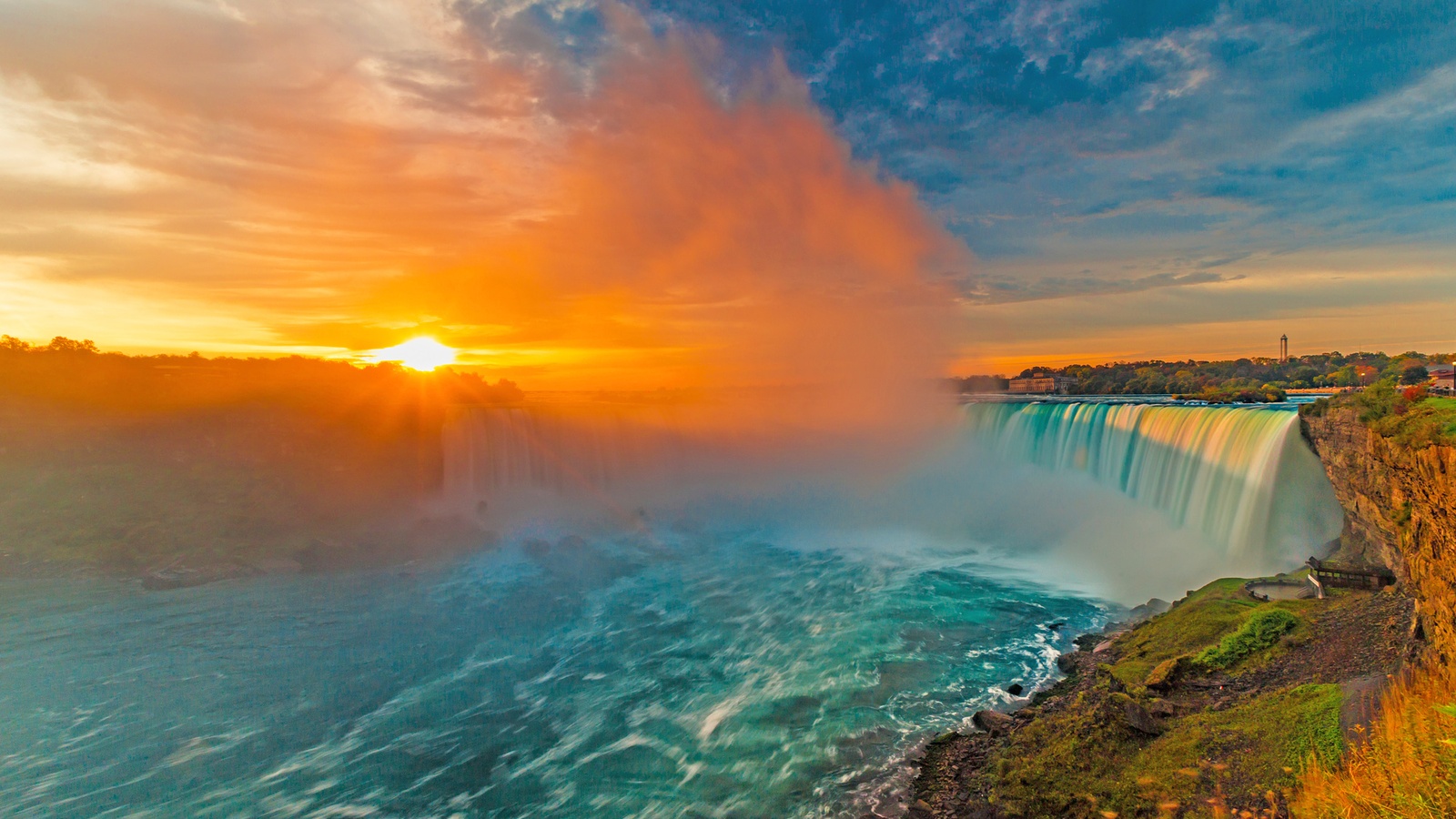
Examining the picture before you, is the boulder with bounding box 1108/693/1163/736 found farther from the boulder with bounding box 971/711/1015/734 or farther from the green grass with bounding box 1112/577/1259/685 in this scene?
the green grass with bounding box 1112/577/1259/685

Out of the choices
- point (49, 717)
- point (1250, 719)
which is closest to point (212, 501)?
point (49, 717)

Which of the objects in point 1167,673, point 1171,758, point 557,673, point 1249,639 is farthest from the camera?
point 557,673

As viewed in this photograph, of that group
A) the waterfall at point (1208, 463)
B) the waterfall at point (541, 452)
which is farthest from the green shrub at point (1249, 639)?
the waterfall at point (541, 452)

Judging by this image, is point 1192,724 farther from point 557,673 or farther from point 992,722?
point 557,673

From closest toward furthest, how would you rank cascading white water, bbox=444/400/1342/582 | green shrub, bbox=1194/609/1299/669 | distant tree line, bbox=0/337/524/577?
green shrub, bbox=1194/609/1299/669
cascading white water, bbox=444/400/1342/582
distant tree line, bbox=0/337/524/577

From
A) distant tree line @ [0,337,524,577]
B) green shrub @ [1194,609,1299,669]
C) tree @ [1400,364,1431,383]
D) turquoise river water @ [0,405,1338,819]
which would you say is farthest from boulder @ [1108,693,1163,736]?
distant tree line @ [0,337,524,577]

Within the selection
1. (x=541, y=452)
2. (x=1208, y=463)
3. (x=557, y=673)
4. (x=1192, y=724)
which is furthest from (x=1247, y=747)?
(x=541, y=452)
